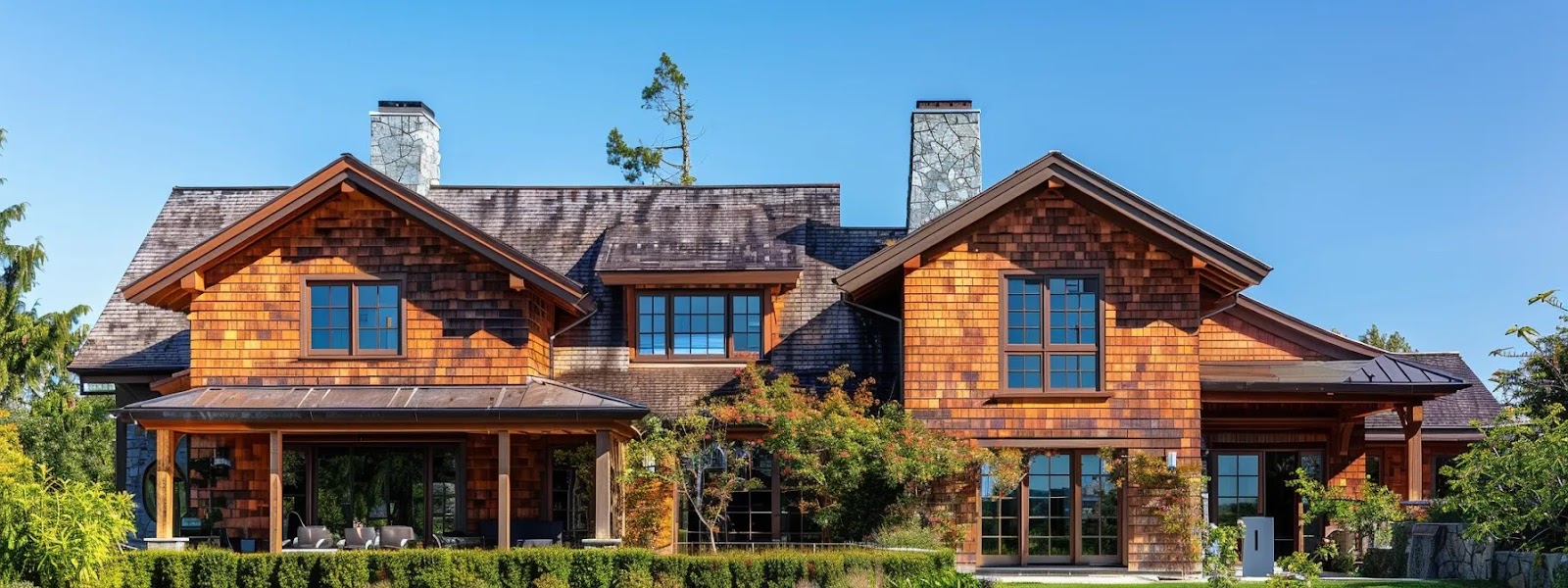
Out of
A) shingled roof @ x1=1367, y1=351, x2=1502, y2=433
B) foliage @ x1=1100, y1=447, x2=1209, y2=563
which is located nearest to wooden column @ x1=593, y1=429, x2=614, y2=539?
foliage @ x1=1100, y1=447, x2=1209, y2=563

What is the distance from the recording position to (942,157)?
86.6 ft

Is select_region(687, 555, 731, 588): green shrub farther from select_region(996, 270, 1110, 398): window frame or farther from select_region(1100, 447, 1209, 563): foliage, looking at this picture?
select_region(1100, 447, 1209, 563): foliage

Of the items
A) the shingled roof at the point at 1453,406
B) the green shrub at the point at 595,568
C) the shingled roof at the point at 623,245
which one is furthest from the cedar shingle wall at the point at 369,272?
the shingled roof at the point at 1453,406

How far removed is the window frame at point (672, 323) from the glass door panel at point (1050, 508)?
4.72 metres

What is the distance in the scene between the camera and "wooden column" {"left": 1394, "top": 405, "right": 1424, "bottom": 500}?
73.4ft

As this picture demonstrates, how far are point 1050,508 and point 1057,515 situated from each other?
0.16 m

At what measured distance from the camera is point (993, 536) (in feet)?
70.6

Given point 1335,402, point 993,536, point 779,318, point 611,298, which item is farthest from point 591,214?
point 1335,402

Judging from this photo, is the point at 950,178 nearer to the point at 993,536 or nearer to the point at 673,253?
the point at 673,253

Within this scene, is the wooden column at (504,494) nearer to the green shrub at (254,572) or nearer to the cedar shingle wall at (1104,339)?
the green shrub at (254,572)

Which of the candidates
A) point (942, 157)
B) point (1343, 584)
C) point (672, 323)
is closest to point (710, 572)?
point (672, 323)

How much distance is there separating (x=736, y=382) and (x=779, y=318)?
1.59m

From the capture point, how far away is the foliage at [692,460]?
2075cm

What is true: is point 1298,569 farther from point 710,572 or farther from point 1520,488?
point 710,572
